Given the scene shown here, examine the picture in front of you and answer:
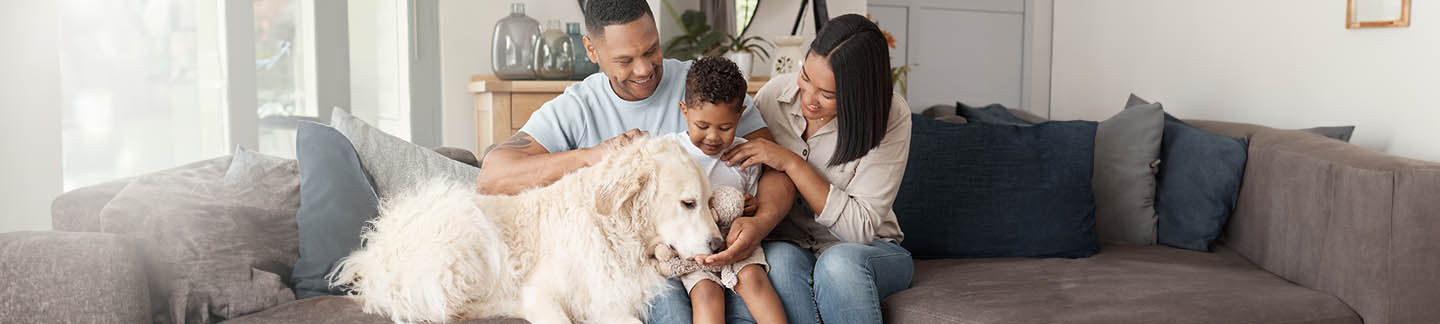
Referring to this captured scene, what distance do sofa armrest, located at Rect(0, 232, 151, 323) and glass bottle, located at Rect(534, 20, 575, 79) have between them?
193 cm

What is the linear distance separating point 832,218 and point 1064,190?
3.14ft

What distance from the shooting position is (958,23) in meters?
5.07

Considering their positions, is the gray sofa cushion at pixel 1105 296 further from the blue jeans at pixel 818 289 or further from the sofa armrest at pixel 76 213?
the sofa armrest at pixel 76 213

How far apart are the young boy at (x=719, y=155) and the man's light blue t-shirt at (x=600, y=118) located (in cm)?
20

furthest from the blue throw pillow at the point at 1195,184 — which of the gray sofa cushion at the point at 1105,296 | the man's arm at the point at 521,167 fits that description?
the man's arm at the point at 521,167

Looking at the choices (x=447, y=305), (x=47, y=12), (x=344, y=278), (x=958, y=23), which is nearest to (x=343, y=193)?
(x=344, y=278)

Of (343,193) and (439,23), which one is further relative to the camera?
(439,23)

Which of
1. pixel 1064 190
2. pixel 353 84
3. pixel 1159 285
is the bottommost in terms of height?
pixel 1159 285

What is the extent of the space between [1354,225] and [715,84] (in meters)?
1.52

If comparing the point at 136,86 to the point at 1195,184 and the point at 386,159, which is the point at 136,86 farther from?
the point at 1195,184

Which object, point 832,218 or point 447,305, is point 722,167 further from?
point 447,305

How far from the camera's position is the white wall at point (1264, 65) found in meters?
2.69

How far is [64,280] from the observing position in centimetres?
162

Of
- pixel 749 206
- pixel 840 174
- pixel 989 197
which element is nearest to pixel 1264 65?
pixel 989 197
